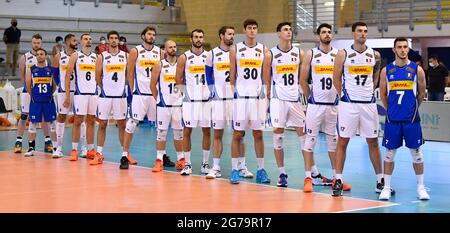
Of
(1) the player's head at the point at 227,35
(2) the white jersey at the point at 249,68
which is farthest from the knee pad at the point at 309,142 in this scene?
(1) the player's head at the point at 227,35

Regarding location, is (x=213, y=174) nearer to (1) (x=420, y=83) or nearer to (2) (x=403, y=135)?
(2) (x=403, y=135)

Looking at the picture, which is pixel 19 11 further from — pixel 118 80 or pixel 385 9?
pixel 118 80

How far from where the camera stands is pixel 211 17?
2828cm

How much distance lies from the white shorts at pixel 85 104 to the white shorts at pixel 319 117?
4832 millimetres

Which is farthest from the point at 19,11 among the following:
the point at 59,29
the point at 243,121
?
the point at 243,121

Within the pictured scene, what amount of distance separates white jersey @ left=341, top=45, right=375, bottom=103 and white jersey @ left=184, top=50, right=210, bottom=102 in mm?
2799

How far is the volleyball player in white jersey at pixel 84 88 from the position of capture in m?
14.2


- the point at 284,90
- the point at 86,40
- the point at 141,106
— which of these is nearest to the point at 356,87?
the point at 284,90

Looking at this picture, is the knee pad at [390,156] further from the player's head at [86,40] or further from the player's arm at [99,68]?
the player's head at [86,40]

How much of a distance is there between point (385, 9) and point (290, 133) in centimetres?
648

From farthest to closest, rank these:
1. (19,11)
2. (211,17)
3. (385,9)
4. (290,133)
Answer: (211,17), (19,11), (385,9), (290,133)

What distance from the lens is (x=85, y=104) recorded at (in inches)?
560

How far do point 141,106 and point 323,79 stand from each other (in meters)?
3.66

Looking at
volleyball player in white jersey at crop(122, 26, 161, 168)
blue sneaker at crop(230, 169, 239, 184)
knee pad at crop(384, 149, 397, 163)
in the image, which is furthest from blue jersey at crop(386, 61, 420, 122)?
volleyball player in white jersey at crop(122, 26, 161, 168)
